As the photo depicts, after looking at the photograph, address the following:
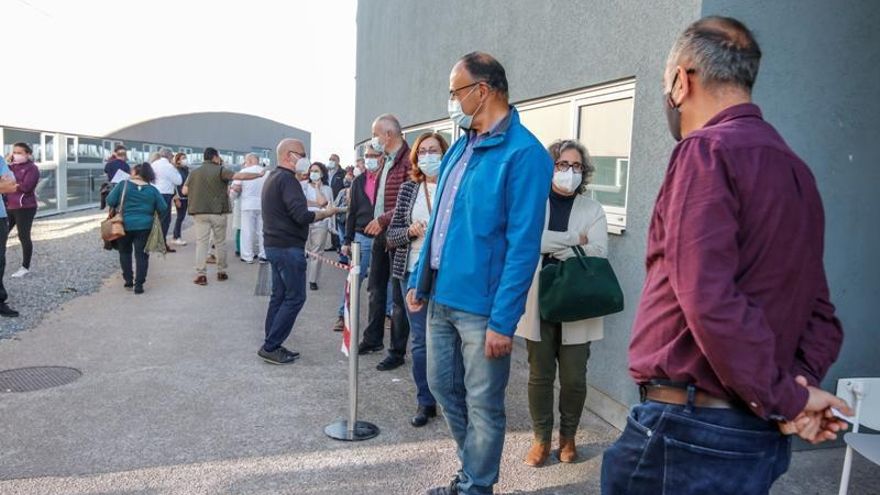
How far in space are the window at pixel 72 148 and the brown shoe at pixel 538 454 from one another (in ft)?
69.7

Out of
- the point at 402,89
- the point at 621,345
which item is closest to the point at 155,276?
the point at 402,89

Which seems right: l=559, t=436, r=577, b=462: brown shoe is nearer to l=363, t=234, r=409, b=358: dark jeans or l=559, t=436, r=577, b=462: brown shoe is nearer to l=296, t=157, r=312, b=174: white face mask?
l=363, t=234, r=409, b=358: dark jeans

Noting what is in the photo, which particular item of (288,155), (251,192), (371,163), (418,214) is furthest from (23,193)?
(418,214)

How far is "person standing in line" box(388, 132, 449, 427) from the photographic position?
4.55m

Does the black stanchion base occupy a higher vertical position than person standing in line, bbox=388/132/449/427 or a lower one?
lower

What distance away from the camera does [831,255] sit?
406 cm

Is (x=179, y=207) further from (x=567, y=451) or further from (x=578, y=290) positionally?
(x=578, y=290)

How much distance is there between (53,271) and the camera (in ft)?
32.9

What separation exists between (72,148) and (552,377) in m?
21.7

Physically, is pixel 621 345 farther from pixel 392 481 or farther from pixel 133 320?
pixel 133 320

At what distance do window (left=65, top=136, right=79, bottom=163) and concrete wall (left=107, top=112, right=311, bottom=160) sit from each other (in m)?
3.20

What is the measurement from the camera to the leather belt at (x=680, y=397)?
171 cm

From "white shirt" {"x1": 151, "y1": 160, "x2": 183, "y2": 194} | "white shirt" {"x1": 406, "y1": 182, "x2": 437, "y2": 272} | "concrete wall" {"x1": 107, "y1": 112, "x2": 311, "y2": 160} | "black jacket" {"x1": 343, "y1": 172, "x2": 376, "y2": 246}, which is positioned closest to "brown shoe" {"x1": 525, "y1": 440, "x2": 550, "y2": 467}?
"white shirt" {"x1": 406, "y1": 182, "x2": 437, "y2": 272}

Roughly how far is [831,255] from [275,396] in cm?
395
